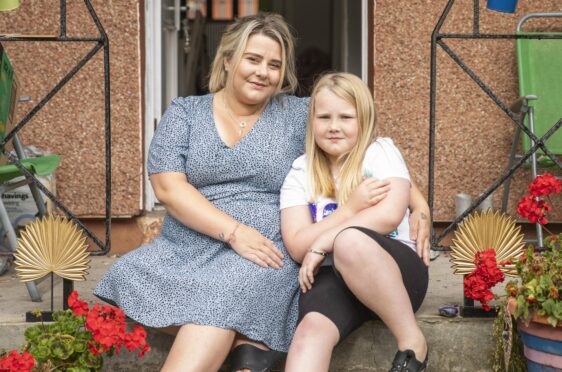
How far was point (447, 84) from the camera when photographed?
4.50 metres

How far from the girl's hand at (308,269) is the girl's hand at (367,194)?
0.60 ft

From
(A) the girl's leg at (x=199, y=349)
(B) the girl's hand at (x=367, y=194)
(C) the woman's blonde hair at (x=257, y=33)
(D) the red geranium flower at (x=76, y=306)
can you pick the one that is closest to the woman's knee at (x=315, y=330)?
(A) the girl's leg at (x=199, y=349)

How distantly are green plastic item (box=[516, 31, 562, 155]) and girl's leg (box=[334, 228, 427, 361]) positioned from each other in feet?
6.32

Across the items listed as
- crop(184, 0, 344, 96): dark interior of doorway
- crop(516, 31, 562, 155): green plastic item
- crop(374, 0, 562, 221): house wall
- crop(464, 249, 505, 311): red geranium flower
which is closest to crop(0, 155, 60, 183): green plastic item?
crop(374, 0, 562, 221): house wall

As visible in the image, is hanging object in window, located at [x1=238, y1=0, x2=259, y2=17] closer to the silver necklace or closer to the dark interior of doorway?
the dark interior of doorway

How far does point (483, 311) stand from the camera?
10.2 ft

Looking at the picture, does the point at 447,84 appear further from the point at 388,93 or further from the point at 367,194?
the point at 367,194

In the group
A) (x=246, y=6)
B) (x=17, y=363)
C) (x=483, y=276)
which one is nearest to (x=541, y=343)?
(x=483, y=276)

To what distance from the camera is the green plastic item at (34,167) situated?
361 centimetres

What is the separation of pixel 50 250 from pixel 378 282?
109 cm

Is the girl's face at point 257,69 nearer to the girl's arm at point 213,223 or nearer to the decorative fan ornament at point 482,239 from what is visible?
the girl's arm at point 213,223

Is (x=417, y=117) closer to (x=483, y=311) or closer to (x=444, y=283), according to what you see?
(x=444, y=283)

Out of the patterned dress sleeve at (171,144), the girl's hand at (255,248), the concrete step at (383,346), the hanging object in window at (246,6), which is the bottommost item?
the concrete step at (383,346)

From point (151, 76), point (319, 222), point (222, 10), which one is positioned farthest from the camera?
point (222, 10)
